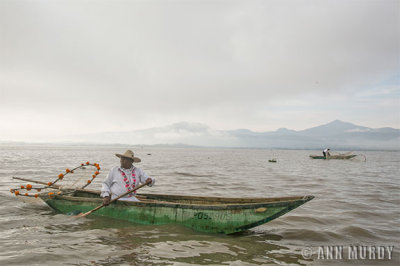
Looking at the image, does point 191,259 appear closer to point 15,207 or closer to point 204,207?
point 204,207

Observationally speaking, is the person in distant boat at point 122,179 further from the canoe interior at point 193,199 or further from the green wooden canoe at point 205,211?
the canoe interior at point 193,199

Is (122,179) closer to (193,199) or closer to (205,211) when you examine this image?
(193,199)

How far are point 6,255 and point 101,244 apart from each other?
1.88m

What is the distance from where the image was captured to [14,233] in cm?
709

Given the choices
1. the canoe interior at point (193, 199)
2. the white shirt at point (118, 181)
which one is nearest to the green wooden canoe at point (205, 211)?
the canoe interior at point (193, 199)

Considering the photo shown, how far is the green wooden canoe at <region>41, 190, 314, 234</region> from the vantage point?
6266 mm

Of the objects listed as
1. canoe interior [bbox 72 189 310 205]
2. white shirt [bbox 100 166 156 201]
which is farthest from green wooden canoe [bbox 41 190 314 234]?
white shirt [bbox 100 166 156 201]

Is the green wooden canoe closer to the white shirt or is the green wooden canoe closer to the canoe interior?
the canoe interior

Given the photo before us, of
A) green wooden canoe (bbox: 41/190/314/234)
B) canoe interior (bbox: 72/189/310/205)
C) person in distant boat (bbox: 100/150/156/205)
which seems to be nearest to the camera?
green wooden canoe (bbox: 41/190/314/234)

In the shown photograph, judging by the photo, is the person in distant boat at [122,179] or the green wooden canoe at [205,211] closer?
the green wooden canoe at [205,211]

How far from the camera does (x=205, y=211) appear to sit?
22.0 ft

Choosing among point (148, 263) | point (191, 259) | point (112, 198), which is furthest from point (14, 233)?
point (191, 259)

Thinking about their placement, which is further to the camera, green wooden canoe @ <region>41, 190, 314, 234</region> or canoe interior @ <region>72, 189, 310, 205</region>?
canoe interior @ <region>72, 189, 310, 205</region>

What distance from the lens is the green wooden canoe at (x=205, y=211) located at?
20.6 ft
